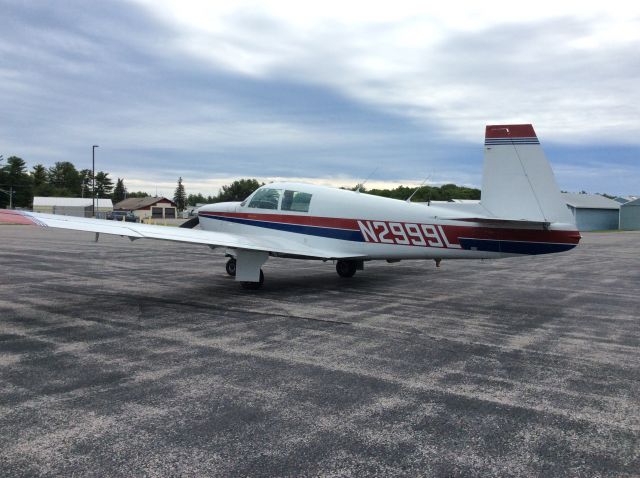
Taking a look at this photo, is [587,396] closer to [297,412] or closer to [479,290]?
[297,412]

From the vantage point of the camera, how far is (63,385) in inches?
179

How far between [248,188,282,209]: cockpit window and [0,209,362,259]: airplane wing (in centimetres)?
89

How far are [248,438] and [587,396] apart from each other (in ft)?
10.7

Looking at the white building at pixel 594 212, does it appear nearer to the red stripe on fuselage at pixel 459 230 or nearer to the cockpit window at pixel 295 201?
the red stripe on fuselage at pixel 459 230

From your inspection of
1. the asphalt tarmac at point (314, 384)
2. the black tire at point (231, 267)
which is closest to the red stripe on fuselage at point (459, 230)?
the black tire at point (231, 267)

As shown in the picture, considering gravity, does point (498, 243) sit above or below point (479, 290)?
above

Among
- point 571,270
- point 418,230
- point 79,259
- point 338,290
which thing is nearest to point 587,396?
point 418,230

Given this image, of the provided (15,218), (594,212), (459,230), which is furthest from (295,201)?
(594,212)

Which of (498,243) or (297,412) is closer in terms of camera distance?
(297,412)

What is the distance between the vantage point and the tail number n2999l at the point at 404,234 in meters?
10.0

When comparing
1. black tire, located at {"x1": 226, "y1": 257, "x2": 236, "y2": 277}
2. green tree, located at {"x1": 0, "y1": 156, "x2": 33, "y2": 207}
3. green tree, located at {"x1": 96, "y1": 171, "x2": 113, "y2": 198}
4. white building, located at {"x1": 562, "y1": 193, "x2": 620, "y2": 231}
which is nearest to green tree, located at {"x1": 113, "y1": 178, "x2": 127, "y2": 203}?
green tree, located at {"x1": 96, "y1": 171, "x2": 113, "y2": 198}

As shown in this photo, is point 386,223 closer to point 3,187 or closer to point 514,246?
point 514,246

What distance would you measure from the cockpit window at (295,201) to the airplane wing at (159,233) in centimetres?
82

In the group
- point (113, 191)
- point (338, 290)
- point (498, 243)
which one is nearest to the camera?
point (498, 243)
